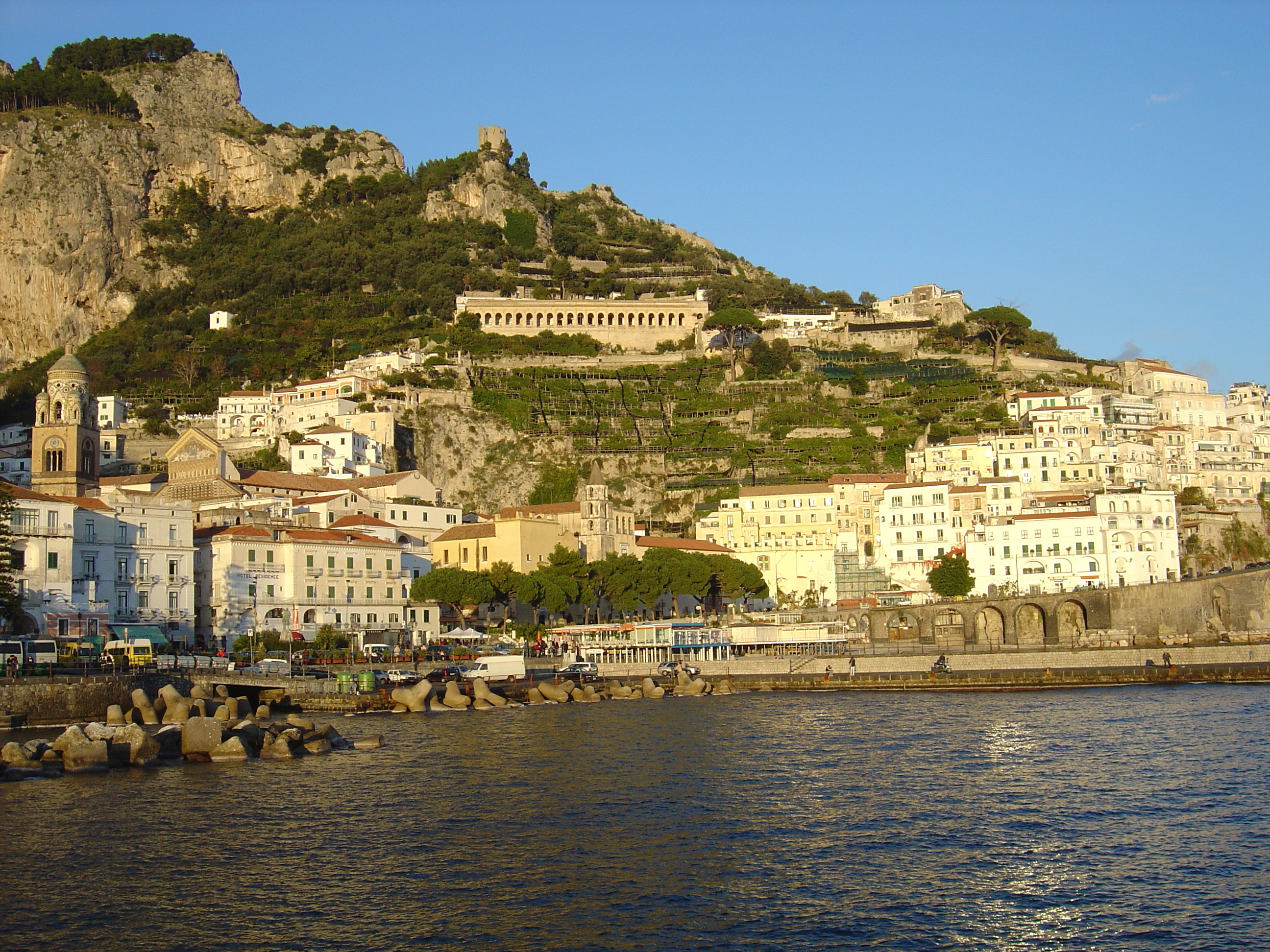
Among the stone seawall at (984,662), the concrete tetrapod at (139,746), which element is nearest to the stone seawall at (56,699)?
the concrete tetrapod at (139,746)

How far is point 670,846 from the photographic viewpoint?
81.4ft

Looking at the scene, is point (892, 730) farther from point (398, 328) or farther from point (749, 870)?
point (398, 328)

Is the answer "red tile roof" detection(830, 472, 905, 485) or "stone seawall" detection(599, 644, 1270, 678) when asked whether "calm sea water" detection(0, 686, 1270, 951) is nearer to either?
"stone seawall" detection(599, 644, 1270, 678)

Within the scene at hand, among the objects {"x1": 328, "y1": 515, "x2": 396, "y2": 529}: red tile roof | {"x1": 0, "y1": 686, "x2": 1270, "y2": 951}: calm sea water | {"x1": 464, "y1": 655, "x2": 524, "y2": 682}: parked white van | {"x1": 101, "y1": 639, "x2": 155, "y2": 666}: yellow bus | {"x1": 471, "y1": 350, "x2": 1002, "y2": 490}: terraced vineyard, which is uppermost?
{"x1": 471, "y1": 350, "x2": 1002, "y2": 490}: terraced vineyard

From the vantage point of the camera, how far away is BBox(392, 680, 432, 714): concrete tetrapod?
164ft

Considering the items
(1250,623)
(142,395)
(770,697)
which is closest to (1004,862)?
(770,697)

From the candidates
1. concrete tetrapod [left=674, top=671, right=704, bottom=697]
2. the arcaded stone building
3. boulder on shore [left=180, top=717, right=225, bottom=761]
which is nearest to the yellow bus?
boulder on shore [left=180, top=717, right=225, bottom=761]

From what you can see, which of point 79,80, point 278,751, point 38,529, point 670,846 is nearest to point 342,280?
point 79,80

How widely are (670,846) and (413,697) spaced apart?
88.8 ft

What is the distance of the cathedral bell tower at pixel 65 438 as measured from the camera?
69.7 metres

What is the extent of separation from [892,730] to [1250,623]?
125 ft

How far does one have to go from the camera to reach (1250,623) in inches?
2741

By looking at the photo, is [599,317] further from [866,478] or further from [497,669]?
[497,669]

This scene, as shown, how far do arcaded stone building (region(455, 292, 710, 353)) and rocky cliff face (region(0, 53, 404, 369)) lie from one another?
32.0m
